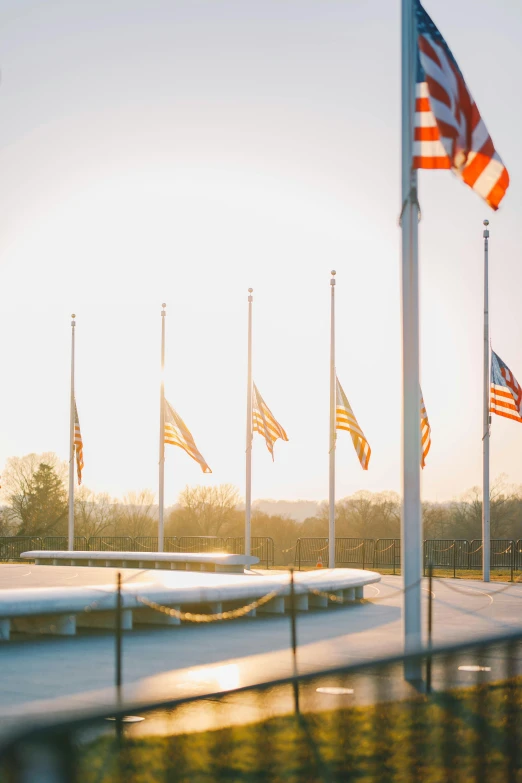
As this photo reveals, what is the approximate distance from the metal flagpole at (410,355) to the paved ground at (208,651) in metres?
0.76

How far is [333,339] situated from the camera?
27609 mm

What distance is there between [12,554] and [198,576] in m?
27.8

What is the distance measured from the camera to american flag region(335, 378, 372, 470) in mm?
24391

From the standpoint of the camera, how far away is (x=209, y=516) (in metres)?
64.3

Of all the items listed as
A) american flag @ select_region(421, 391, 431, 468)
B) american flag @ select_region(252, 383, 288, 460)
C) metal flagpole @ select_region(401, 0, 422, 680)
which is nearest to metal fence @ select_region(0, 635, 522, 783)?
metal flagpole @ select_region(401, 0, 422, 680)

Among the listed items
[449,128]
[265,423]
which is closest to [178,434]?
[265,423]

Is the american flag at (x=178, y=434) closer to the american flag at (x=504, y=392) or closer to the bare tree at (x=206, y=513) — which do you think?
the american flag at (x=504, y=392)

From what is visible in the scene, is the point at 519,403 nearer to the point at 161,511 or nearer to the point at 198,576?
the point at 198,576

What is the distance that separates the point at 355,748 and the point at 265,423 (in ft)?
81.1

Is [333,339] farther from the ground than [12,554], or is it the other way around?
[333,339]

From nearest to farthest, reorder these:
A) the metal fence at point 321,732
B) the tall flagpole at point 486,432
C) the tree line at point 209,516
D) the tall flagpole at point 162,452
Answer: the metal fence at point 321,732, the tall flagpole at point 486,432, the tall flagpole at point 162,452, the tree line at point 209,516

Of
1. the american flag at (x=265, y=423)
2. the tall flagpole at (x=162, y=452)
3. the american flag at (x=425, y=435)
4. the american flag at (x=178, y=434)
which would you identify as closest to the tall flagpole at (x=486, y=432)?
the american flag at (x=425, y=435)

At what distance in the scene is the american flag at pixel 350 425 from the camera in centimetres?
2439

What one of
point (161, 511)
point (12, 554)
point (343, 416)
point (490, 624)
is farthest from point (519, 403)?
point (12, 554)
